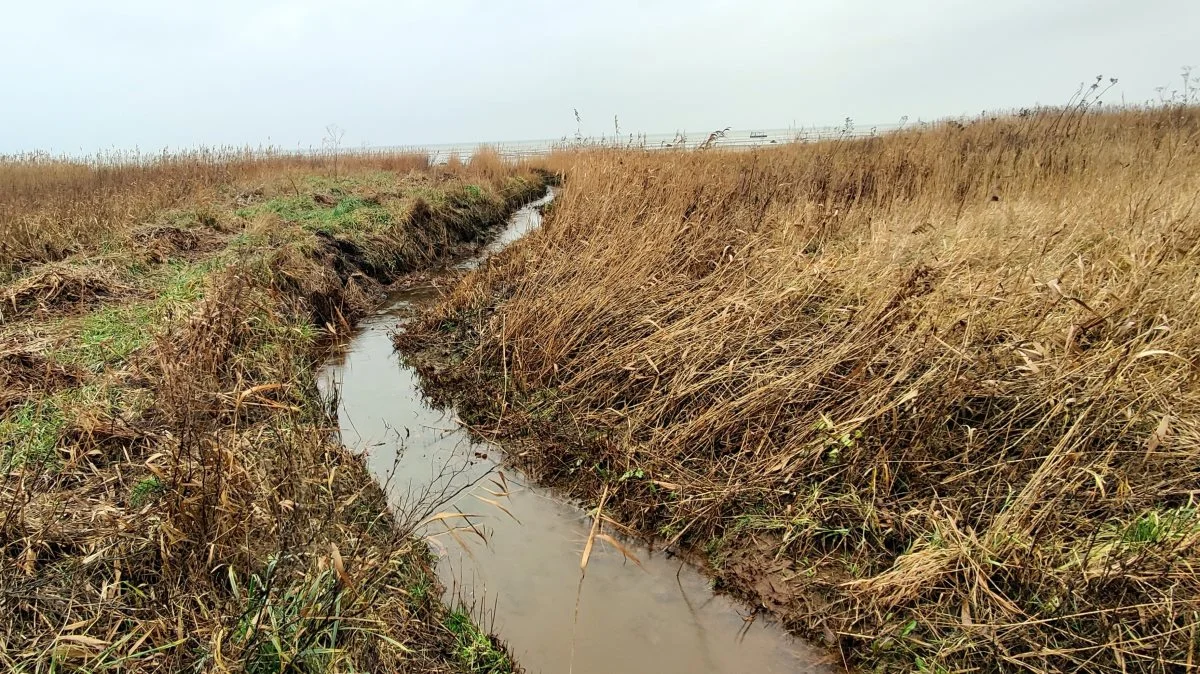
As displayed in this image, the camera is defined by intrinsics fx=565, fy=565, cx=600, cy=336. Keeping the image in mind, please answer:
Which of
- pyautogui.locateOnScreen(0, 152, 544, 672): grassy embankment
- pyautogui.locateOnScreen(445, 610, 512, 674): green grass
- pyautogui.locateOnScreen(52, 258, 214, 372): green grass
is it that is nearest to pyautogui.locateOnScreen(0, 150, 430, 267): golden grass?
pyautogui.locateOnScreen(0, 152, 544, 672): grassy embankment

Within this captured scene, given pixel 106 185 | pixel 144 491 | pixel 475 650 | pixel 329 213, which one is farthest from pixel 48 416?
pixel 106 185

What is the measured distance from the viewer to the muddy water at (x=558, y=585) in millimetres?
2207

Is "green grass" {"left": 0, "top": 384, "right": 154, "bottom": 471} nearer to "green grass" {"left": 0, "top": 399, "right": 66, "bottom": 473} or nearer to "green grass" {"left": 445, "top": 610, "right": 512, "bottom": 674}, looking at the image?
"green grass" {"left": 0, "top": 399, "right": 66, "bottom": 473}

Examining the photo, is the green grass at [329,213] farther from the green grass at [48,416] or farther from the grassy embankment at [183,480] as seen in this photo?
the green grass at [48,416]

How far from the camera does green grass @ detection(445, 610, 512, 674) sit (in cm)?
209

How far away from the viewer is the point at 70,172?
403 inches

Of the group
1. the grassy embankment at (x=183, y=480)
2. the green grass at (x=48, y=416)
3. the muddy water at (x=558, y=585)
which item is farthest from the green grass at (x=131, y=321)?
the muddy water at (x=558, y=585)

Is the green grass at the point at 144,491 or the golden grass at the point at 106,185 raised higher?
the golden grass at the point at 106,185

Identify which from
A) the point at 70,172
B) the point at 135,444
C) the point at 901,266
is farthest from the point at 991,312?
the point at 70,172

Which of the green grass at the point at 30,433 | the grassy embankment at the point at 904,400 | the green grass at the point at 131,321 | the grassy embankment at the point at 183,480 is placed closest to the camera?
the grassy embankment at the point at 183,480

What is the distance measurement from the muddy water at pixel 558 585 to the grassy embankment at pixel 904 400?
0.56ft

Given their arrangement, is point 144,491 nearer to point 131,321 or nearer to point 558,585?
point 558,585

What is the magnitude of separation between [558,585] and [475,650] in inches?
20.9

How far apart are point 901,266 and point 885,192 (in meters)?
2.43
